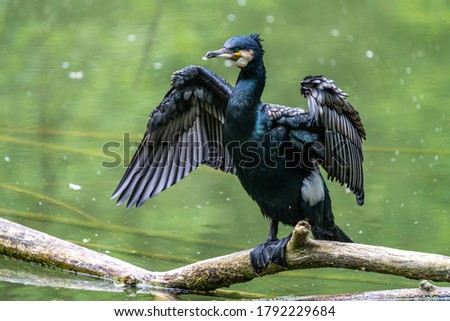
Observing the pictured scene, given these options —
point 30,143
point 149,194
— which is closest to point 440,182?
point 149,194

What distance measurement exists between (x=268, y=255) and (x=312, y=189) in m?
0.49

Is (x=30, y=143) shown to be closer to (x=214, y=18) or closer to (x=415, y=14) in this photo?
(x=214, y=18)

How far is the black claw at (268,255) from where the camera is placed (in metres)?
5.39

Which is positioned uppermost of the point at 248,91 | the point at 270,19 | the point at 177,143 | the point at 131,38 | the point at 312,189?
the point at 270,19

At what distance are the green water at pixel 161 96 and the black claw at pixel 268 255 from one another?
575 mm

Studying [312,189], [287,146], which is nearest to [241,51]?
[287,146]

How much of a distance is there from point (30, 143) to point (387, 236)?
12.4 feet

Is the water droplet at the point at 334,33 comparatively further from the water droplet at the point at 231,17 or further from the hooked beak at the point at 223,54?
the hooked beak at the point at 223,54

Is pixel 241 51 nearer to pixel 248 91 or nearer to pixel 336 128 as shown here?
pixel 248 91

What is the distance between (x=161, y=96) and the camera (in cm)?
1024

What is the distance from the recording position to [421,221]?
7.27 meters

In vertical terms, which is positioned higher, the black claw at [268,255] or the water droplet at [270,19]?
the water droplet at [270,19]

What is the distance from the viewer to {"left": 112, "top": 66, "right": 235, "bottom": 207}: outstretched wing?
6164 mm

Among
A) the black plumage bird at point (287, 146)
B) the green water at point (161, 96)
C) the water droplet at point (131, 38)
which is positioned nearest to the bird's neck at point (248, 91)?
the black plumage bird at point (287, 146)
